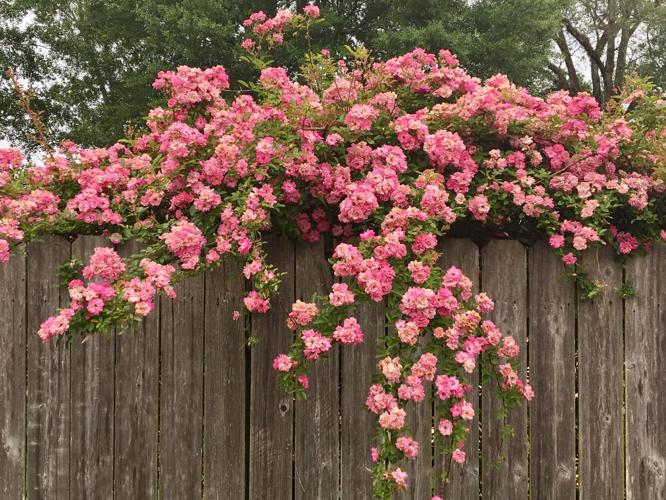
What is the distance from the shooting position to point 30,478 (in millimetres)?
2527

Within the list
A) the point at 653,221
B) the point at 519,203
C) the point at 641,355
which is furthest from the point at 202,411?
the point at 653,221

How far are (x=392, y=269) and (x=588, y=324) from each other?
1.00 metres

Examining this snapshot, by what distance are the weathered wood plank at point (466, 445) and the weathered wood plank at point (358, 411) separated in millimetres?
296

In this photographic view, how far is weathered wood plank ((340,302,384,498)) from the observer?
2426mm

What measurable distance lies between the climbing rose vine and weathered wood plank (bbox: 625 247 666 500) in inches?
5.4

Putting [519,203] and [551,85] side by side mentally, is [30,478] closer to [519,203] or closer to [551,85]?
[519,203]

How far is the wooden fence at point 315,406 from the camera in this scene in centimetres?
242

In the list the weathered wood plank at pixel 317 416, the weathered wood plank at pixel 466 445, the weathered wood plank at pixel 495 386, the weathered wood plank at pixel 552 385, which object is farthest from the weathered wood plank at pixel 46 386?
the weathered wood plank at pixel 552 385

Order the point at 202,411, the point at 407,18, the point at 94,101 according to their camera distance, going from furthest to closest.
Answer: the point at 94,101 → the point at 407,18 → the point at 202,411

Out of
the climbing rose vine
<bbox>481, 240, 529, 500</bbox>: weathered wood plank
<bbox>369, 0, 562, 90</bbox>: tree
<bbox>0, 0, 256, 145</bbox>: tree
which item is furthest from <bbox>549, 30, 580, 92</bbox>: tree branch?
<bbox>481, 240, 529, 500</bbox>: weathered wood plank

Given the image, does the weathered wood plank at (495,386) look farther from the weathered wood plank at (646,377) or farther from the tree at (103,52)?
the tree at (103,52)

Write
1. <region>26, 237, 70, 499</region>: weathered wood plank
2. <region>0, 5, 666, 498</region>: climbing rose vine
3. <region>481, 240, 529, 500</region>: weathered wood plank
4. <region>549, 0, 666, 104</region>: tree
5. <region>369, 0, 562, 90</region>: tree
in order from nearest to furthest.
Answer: <region>0, 5, 666, 498</region>: climbing rose vine
<region>481, 240, 529, 500</region>: weathered wood plank
<region>26, 237, 70, 499</region>: weathered wood plank
<region>369, 0, 562, 90</region>: tree
<region>549, 0, 666, 104</region>: tree

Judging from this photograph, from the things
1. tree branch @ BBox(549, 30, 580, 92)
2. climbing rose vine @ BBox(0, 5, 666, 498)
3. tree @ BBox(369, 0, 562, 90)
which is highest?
tree branch @ BBox(549, 30, 580, 92)

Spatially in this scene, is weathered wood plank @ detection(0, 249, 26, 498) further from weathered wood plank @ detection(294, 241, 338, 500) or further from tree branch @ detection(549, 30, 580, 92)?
tree branch @ detection(549, 30, 580, 92)
